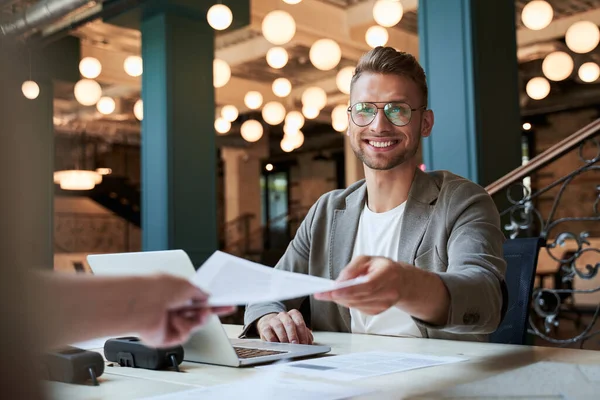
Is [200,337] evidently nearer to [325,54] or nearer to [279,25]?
[279,25]

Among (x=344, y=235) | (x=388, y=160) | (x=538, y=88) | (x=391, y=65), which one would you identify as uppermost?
(x=538, y=88)

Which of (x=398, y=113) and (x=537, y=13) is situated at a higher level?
(x=537, y=13)

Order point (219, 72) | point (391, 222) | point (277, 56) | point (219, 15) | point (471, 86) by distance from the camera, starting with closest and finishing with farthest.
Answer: point (391, 222) < point (471, 86) < point (219, 15) < point (277, 56) < point (219, 72)

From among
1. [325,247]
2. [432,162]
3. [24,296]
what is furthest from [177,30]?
[24,296]

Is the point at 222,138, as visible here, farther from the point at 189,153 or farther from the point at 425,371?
the point at 425,371

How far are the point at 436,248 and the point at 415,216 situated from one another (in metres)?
0.13

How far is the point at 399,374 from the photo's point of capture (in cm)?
123

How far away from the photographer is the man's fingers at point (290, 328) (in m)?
1.74

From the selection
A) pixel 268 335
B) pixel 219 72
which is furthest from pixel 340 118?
pixel 268 335

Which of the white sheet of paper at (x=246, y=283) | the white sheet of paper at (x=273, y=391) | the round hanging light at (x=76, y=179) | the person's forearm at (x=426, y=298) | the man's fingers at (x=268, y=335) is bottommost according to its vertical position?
the man's fingers at (x=268, y=335)

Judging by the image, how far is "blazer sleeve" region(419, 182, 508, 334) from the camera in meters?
1.40

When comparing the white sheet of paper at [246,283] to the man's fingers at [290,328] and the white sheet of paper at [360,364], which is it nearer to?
the white sheet of paper at [360,364]

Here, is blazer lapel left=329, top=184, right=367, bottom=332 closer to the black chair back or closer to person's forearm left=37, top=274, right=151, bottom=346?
the black chair back

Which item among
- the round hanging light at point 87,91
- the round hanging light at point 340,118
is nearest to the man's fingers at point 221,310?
the round hanging light at point 87,91
